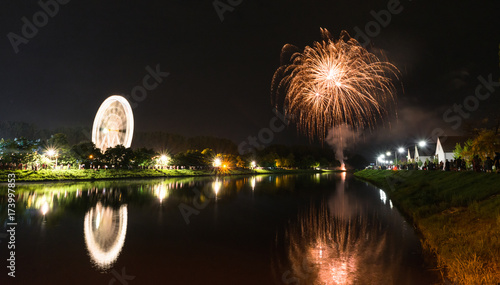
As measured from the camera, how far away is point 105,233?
35.7 ft

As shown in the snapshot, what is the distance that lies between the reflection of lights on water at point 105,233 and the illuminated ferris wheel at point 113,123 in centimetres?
3350

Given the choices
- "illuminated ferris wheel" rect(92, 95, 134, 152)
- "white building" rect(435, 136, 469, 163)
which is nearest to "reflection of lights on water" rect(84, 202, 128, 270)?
"illuminated ferris wheel" rect(92, 95, 134, 152)

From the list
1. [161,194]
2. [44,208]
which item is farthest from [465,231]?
[161,194]

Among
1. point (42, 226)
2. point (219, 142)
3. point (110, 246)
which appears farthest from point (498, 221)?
point (219, 142)

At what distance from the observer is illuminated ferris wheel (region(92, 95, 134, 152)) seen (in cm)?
4569

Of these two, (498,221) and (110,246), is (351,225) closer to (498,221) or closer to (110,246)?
(498,221)

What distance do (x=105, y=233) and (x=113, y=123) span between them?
133ft

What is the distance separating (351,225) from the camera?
13.0 meters

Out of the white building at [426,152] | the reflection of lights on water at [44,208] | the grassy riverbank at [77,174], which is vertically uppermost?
the white building at [426,152]

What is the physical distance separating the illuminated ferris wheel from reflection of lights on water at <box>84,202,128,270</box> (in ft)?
110

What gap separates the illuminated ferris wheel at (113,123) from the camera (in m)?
45.7

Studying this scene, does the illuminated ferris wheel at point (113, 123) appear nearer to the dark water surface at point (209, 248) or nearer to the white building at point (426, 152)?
the dark water surface at point (209, 248)

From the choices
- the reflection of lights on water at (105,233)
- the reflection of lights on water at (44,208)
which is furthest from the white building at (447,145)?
the reflection of lights on water at (44,208)

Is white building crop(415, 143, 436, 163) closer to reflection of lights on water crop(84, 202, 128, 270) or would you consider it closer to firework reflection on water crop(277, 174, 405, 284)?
firework reflection on water crop(277, 174, 405, 284)
